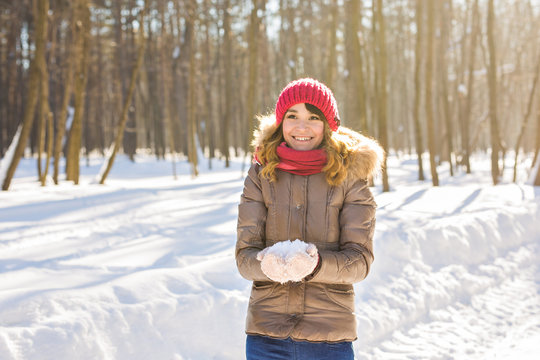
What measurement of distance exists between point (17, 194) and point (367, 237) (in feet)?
23.7

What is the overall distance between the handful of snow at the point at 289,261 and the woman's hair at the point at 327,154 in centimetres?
31

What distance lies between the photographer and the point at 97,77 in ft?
75.6

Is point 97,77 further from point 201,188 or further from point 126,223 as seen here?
point 126,223

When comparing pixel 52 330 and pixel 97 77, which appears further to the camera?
pixel 97 77

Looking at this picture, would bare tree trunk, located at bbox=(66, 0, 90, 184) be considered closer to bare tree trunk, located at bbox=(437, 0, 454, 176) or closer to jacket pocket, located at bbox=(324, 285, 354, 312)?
jacket pocket, located at bbox=(324, 285, 354, 312)

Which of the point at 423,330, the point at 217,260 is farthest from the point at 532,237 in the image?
the point at 217,260

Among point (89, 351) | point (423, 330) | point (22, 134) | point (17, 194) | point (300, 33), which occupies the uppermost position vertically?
point (300, 33)

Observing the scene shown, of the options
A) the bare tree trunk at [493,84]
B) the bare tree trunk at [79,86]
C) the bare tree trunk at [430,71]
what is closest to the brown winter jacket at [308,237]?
the bare tree trunk at [79,86]

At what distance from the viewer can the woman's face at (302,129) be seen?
76.1 inches

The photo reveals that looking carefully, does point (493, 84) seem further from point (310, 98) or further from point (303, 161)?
point (303, 161)

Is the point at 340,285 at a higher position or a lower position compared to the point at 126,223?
higher

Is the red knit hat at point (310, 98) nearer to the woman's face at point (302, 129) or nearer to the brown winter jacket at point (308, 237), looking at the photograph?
the woman's face at point (302, 129)

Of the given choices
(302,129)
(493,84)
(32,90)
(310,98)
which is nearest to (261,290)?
(302,129)

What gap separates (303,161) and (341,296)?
0.55m
